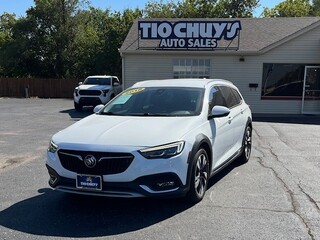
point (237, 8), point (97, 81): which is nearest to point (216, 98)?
point (97, 81)

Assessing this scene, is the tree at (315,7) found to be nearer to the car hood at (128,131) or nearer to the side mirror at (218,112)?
the side mirror at (218,112)

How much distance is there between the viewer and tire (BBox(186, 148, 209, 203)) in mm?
4735

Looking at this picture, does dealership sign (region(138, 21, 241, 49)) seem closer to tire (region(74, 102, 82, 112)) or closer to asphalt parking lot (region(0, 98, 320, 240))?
tire (region(74, 102, 82, 112))

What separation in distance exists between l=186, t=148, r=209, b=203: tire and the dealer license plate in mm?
1174

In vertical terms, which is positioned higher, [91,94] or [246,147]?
[91,94]

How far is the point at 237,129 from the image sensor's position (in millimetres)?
6648

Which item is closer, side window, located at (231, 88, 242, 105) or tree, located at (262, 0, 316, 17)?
side window, located at (231, 88, 242, 105)

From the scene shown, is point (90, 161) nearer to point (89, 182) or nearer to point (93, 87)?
point (89, 182)

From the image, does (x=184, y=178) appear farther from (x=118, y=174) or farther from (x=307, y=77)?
(x=307, y=77)

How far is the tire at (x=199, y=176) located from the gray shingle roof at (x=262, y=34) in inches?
525

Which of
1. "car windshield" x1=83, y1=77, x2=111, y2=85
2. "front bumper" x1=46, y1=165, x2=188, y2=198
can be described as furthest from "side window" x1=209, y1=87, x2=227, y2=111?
"car windshield" x1=83, y1=77, x2=111, y2=85

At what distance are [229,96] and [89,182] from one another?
344 centimetres

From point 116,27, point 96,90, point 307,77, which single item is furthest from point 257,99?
point 116,27

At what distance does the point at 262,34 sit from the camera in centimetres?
1938
